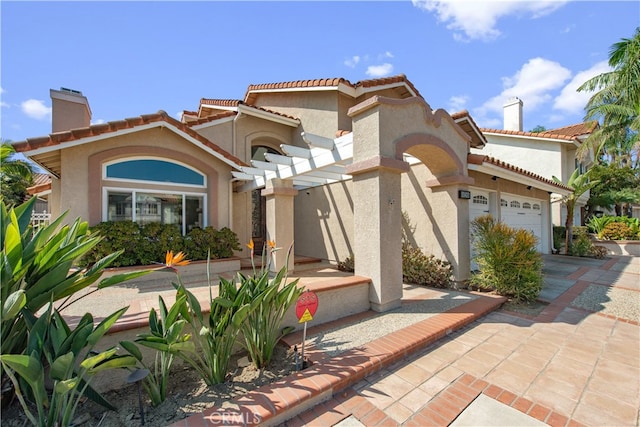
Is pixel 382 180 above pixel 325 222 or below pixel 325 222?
above

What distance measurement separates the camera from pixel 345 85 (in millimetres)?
11969

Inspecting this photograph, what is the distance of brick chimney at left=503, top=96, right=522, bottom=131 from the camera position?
72.7 ft

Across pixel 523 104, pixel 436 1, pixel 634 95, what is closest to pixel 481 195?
pixel 436 1

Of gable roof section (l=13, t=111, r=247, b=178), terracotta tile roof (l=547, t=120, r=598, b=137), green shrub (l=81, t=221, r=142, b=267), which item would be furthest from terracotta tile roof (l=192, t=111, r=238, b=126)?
terracotta tile roof (l=547, t=120, r=598, b=137)

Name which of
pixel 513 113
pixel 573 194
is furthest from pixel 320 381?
pixel 513 113

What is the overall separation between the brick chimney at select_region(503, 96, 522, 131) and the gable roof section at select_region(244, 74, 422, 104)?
12.9 meters

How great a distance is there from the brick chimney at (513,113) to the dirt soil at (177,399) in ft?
85.0

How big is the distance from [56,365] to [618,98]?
29.5 metres

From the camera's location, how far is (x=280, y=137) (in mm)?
14547

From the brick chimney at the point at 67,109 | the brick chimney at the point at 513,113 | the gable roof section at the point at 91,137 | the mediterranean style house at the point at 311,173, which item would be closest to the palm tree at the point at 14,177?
the brick chimney at the point at 67,109

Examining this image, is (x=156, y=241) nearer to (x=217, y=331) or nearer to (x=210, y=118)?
(x=210, y=118)

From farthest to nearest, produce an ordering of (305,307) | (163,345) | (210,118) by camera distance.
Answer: (210,118) → (305,307) → (163,345)

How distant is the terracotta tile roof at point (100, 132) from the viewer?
763cm

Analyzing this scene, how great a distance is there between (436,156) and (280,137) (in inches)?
335
